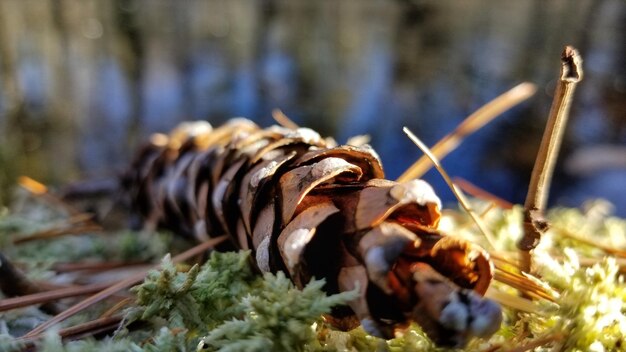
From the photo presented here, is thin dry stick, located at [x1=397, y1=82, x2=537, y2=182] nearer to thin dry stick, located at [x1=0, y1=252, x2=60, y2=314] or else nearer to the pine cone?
the pine cone

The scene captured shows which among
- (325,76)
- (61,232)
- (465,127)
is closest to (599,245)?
(465,127)

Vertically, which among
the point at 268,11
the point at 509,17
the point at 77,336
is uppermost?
the point at 509,17

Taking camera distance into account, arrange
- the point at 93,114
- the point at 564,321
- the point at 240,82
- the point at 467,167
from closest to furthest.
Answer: the point at 564,321
the point at 467,167
the point at 93,114
the point at 240,82

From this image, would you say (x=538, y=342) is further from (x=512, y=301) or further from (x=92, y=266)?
(x=92, y=266)

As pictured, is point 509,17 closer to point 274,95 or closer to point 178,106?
point 274,95

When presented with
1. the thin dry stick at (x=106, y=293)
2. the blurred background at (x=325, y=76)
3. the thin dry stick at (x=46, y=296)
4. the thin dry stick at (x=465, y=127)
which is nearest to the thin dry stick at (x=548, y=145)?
the thin dry stick at (x=465, y=127)

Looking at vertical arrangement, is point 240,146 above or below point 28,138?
above

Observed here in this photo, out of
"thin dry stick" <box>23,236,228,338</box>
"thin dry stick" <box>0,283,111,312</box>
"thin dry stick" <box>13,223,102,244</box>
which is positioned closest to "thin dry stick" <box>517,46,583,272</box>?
"thin dry stick" <box>23,236,228,338</box>

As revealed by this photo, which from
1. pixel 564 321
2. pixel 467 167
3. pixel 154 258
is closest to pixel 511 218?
pixel 564 321
